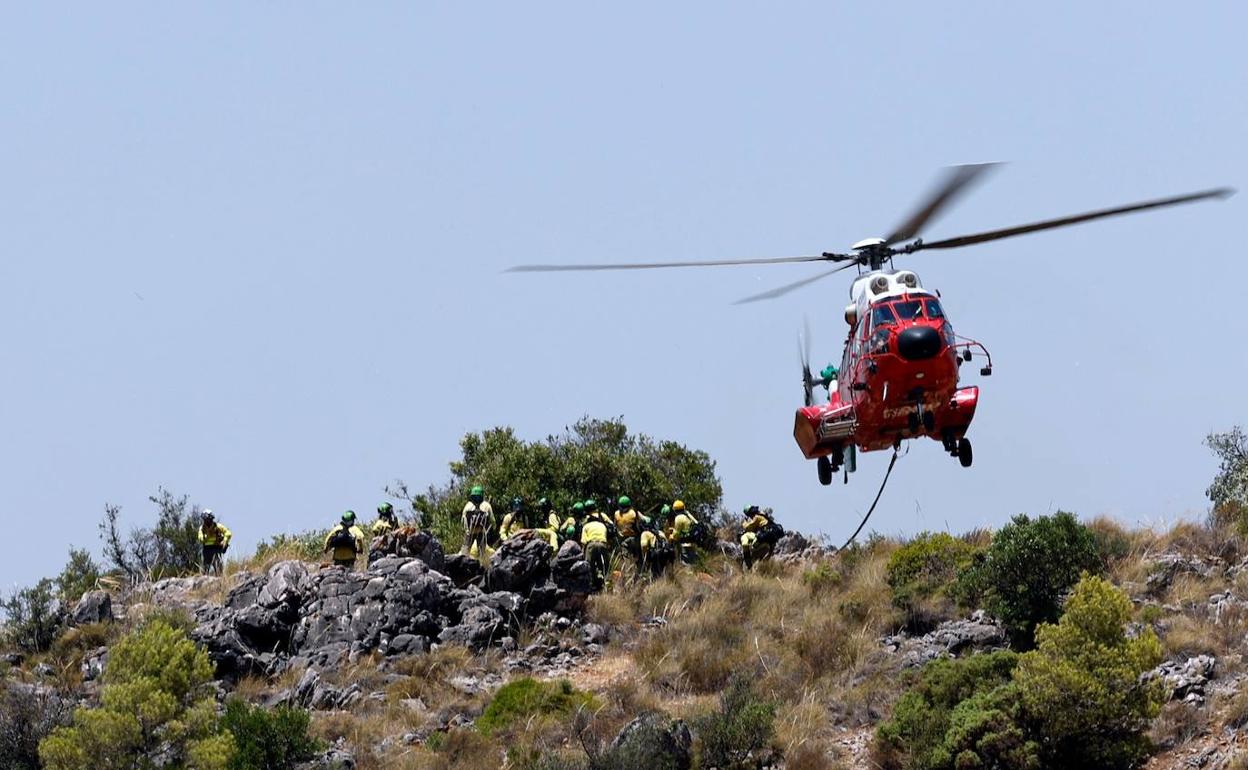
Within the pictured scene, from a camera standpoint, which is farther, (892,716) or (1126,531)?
(1126,531)

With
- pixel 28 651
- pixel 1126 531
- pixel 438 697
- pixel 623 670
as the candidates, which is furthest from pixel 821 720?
pixel 28 651

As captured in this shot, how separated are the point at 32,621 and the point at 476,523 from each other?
28.4 ft

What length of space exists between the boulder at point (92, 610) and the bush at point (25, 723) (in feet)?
13.6

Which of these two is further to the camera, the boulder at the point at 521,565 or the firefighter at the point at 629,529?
the firefighter at the point at 629,529

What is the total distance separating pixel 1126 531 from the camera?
1393 inches

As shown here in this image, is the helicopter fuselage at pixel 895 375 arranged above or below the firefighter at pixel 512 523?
above

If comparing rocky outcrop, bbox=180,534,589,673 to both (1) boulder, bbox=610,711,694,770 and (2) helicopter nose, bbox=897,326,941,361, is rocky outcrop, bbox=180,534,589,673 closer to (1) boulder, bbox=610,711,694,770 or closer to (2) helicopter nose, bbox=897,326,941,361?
(1) boulder, bbox=610,711,694,770

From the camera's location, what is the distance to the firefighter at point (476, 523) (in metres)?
35.5

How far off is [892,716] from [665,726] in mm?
3526

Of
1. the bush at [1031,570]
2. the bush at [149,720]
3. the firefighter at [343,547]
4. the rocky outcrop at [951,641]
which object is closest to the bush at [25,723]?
the bush at [149,720]

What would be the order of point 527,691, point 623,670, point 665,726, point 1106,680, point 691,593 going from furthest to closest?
point 691,593 < point 623,670 < point 527,691 < point 665,726 < point 1106,680

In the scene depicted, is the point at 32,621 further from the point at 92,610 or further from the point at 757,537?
the point at 757,537

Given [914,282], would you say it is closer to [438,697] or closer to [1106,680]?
[1106,680]

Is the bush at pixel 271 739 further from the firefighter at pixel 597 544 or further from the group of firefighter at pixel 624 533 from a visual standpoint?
the firefighter at pixel 597 544
